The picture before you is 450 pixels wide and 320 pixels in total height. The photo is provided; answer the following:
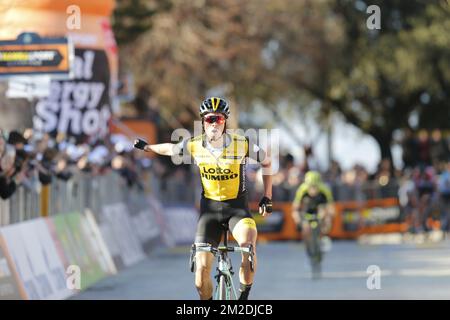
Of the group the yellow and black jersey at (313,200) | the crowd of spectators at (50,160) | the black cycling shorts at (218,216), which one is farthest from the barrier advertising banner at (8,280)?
the yellow and black jersey at (313,200)

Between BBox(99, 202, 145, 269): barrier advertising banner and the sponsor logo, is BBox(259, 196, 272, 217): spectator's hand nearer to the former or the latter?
the sponsor logo

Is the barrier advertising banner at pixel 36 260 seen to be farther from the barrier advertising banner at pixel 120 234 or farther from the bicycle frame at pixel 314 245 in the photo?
the bicycle frame at pixel 314 245

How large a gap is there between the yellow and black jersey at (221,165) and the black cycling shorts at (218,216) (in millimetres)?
68

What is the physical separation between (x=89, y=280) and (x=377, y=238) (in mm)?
17233

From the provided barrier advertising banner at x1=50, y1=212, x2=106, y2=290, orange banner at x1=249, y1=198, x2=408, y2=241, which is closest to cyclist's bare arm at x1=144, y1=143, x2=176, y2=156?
barrier advertising banner at x1=50, y1=212, x2=106, y2=290

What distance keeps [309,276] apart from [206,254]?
9.54 m

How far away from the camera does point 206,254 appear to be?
12656 millimetres

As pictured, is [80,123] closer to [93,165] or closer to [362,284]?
[93,165]

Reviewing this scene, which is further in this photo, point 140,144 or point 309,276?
point 309,276

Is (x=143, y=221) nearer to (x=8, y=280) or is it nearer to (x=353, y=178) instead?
(x=353, y=178)

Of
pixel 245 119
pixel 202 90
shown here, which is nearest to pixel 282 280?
pixel 202 90

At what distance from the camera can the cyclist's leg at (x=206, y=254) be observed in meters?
12.6

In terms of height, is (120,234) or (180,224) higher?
(120,234)

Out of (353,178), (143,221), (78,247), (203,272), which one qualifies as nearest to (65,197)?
(78,247)
